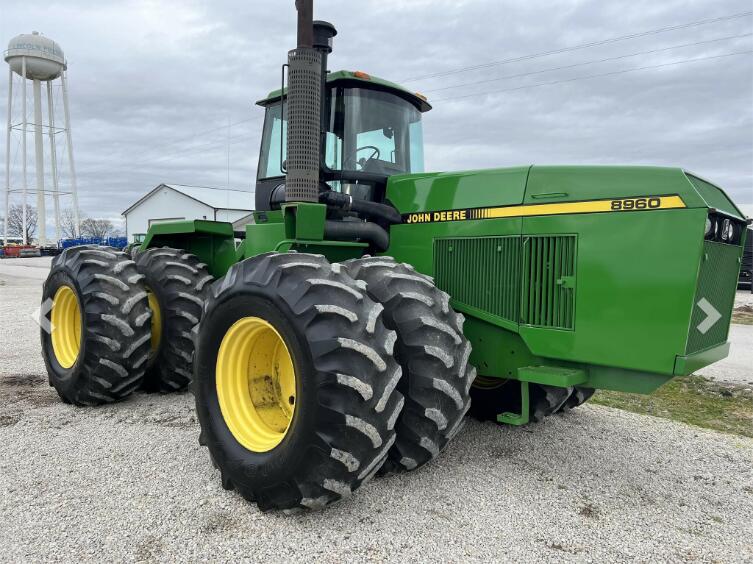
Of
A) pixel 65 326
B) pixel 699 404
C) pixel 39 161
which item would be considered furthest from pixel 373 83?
pixel 39 161

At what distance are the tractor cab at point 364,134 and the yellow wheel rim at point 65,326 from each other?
239 cm

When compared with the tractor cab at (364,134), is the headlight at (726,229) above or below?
below

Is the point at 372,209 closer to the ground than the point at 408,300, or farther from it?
farther from it

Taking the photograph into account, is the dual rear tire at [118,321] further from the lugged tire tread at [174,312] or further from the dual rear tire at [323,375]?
the dual rear tire at [323,375]

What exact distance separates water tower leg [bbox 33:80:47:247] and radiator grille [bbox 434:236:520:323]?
58354mm

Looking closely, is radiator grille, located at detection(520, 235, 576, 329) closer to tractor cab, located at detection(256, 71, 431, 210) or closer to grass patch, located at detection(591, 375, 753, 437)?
tractor cab, located at detection(256, 71, 431, 210)

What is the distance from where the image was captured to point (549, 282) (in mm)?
3662

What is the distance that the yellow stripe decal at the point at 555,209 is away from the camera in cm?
324

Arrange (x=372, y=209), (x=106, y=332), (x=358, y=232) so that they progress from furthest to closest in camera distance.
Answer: (x=106, y=332), (x=372, y=209), (x=358, y=232)

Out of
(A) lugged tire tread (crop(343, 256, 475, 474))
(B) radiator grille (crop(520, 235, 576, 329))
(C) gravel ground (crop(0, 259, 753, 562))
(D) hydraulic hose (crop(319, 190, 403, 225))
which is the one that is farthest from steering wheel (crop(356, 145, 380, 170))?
(C) gravel ground (crop(0, 259, 753, 562))

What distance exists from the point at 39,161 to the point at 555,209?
199 ft

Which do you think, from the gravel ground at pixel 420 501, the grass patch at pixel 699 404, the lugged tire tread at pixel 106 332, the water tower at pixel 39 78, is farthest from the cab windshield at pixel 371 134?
the water tower at pixel 39 78

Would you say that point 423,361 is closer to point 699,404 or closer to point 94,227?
point 699,404

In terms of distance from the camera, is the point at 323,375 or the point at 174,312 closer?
the point at 323,375
